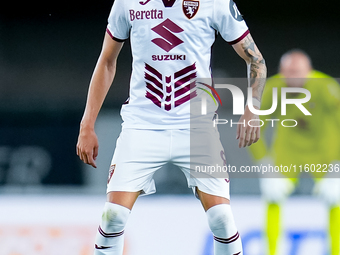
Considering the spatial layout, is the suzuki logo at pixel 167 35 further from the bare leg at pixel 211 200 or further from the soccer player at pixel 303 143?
the soccer player at pixel 303 143

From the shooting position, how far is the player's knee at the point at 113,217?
1.83m

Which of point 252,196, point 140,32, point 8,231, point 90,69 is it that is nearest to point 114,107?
point 90,69

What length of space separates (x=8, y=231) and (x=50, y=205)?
0.36 meters

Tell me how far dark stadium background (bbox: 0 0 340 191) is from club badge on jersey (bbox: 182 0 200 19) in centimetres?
267

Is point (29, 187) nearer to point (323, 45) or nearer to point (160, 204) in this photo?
point (160, 204)

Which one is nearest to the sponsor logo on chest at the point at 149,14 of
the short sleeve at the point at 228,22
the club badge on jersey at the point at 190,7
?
the club badge on jersey at the point at 190,7

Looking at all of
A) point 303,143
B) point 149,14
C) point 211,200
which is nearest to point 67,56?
point 303,143

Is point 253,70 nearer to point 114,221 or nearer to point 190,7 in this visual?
point 190,7

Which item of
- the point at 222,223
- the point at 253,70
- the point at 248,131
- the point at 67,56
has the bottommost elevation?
the point at 222,223

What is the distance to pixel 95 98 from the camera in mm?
2053

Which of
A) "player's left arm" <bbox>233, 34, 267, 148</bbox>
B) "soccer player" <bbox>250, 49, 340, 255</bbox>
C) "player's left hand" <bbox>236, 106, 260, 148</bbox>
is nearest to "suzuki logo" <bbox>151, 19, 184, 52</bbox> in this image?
"player's left arm" <bbox>233, 34, 267, 148</bbox>

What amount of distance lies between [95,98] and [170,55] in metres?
0.40

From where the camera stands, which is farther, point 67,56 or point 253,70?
point 67,56

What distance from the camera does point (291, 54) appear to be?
4.71m
